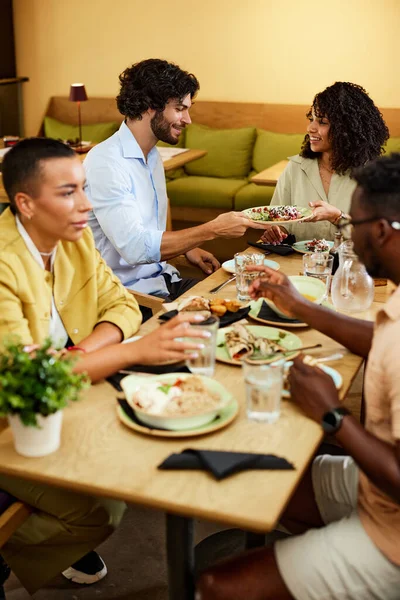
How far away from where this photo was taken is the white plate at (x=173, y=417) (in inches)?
62.2

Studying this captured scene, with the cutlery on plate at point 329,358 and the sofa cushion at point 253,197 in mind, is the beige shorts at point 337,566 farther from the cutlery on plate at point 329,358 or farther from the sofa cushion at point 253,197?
the sofa cushion at point 253,197

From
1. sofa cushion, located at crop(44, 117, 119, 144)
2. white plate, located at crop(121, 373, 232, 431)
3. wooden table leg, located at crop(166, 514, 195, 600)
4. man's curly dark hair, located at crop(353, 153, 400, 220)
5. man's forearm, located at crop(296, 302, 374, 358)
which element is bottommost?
wooden table leg, located at crop(166, 514, 195, 600)

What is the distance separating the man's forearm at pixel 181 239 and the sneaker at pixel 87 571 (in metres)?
1.21

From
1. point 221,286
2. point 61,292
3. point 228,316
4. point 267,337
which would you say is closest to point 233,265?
point 221,286

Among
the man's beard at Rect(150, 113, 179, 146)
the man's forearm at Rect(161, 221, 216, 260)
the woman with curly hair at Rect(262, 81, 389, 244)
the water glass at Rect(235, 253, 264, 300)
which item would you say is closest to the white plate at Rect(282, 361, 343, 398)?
the water glass at Rect(235, 253, 264, 300)

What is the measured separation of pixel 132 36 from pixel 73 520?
18.6ft

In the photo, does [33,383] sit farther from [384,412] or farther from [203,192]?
[203,192]

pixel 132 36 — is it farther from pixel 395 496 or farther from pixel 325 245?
pixel 395 496

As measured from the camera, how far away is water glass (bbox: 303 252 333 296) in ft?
8.28

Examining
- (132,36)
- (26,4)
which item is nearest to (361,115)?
(132,36)

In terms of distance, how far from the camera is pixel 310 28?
6176 mm

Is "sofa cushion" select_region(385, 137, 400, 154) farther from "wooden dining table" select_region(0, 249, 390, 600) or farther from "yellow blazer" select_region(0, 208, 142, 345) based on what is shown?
"wooden dining table" select_region(0, 249, 390, 600)

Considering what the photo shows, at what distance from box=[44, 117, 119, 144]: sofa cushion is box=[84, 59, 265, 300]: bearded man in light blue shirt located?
11.4 ft

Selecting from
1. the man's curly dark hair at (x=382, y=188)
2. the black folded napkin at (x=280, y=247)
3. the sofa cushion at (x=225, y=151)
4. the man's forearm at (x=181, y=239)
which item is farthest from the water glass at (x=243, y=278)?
the sofa cushion at (x=225, y=151)
